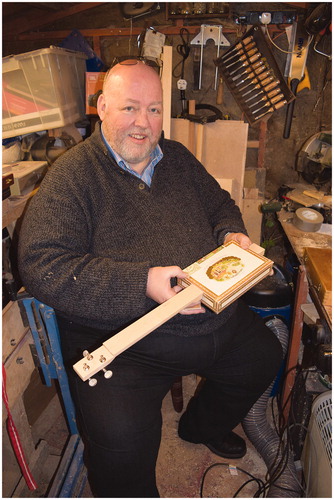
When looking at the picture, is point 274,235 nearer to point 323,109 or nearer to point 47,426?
point 323,109

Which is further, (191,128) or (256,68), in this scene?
(191,128)

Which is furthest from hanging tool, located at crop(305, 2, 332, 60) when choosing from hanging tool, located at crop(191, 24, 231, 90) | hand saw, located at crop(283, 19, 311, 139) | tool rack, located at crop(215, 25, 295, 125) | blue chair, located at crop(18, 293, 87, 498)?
blue chair, located at crop(18, 293, 87, 498)

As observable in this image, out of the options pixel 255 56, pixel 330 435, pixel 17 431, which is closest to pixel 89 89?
pixel 255 56

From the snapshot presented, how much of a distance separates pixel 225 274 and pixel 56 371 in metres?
0.81

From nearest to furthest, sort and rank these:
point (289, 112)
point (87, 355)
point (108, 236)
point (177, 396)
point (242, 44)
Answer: point (87, 355)
point (108, 236)
point (177, 396)
point (242, 44)
point (289, 112)

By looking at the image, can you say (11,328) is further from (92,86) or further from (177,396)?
(92,86)

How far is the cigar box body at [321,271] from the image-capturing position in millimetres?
1120

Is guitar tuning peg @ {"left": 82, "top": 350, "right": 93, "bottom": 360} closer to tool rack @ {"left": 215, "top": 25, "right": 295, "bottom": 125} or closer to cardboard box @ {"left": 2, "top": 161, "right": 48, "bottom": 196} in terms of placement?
cardboard box @ {"left": 2, "top": 161, "right": 48, "bottom": 196}

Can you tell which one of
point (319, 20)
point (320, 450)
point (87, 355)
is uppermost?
point (319, 20)

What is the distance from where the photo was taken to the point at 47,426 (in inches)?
67.9

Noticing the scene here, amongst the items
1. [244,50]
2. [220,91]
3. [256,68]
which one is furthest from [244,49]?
[220,91]

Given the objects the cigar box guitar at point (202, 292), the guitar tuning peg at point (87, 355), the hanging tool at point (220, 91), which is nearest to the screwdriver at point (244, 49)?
the hanging tool at point (220, 91)

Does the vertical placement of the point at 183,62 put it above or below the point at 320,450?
above

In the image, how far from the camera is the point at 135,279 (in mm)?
1056
